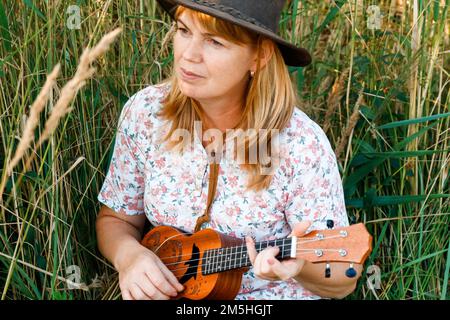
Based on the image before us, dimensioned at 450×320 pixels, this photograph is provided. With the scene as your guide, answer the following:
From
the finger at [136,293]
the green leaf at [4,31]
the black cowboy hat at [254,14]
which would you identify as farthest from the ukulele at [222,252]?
the green leaf at [4,31]

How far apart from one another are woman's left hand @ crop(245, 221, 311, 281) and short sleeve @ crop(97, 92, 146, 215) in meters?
0.69

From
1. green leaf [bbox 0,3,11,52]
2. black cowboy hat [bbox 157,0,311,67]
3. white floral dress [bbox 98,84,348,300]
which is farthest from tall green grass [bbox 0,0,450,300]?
black cowboy hat [bbox 157,0,311,67]

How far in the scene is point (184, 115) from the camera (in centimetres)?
241

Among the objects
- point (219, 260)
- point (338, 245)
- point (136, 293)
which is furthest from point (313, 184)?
point (136, 293)

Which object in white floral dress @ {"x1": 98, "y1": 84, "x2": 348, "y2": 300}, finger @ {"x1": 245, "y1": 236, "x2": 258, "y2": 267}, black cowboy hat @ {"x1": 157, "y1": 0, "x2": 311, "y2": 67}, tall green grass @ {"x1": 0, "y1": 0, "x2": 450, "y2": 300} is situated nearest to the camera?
finger @ {"x1": 245, "y1": 236, "x2": 258, "y2": 267}

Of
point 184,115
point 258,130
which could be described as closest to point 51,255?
point 184,115

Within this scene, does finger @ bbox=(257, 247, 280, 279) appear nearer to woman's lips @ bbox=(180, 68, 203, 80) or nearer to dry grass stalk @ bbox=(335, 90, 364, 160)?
woman's lips @ bbox=(180, 68, 203, 80)

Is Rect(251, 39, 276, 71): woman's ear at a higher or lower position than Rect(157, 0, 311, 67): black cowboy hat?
lower

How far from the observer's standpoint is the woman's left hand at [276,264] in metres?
1.88

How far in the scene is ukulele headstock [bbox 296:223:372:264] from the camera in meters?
1.83

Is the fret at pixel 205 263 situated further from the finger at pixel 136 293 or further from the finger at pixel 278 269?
the finger at pixel 278 269
